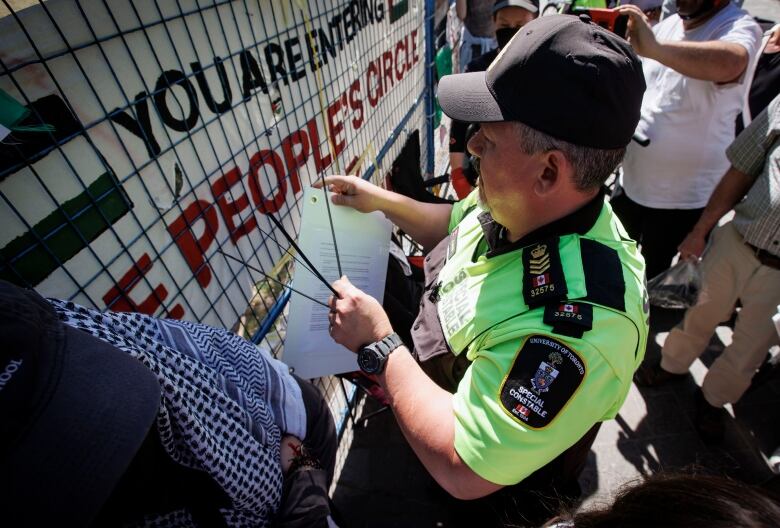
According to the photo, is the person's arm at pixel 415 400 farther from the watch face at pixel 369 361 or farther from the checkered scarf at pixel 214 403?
the checkered scarf at pixel 214 403

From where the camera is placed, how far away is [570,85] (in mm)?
1041

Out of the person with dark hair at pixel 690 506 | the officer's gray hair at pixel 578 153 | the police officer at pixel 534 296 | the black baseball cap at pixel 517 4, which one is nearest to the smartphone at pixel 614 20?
the black baseball cap at pixel 517 4

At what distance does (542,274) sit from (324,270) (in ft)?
2.69

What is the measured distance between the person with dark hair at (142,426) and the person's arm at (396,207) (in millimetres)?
756

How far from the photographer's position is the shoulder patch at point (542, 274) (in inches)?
40.4

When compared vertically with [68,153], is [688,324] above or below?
below

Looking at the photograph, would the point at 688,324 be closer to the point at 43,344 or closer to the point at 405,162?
the point at 405,162

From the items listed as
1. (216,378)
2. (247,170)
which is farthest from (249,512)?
(247,170)

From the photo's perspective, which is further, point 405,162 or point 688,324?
point 405,162

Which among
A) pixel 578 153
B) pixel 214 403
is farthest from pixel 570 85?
pixel 214 403

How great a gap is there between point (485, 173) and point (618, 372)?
2.11 ft

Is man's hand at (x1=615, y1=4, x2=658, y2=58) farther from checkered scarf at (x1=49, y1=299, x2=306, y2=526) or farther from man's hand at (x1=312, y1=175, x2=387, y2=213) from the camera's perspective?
checkered scarf at (x1=49, y1=299, x2=306, y2=526)

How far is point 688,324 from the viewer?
7.83 ft

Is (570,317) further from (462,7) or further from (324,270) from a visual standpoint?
(462,7)
